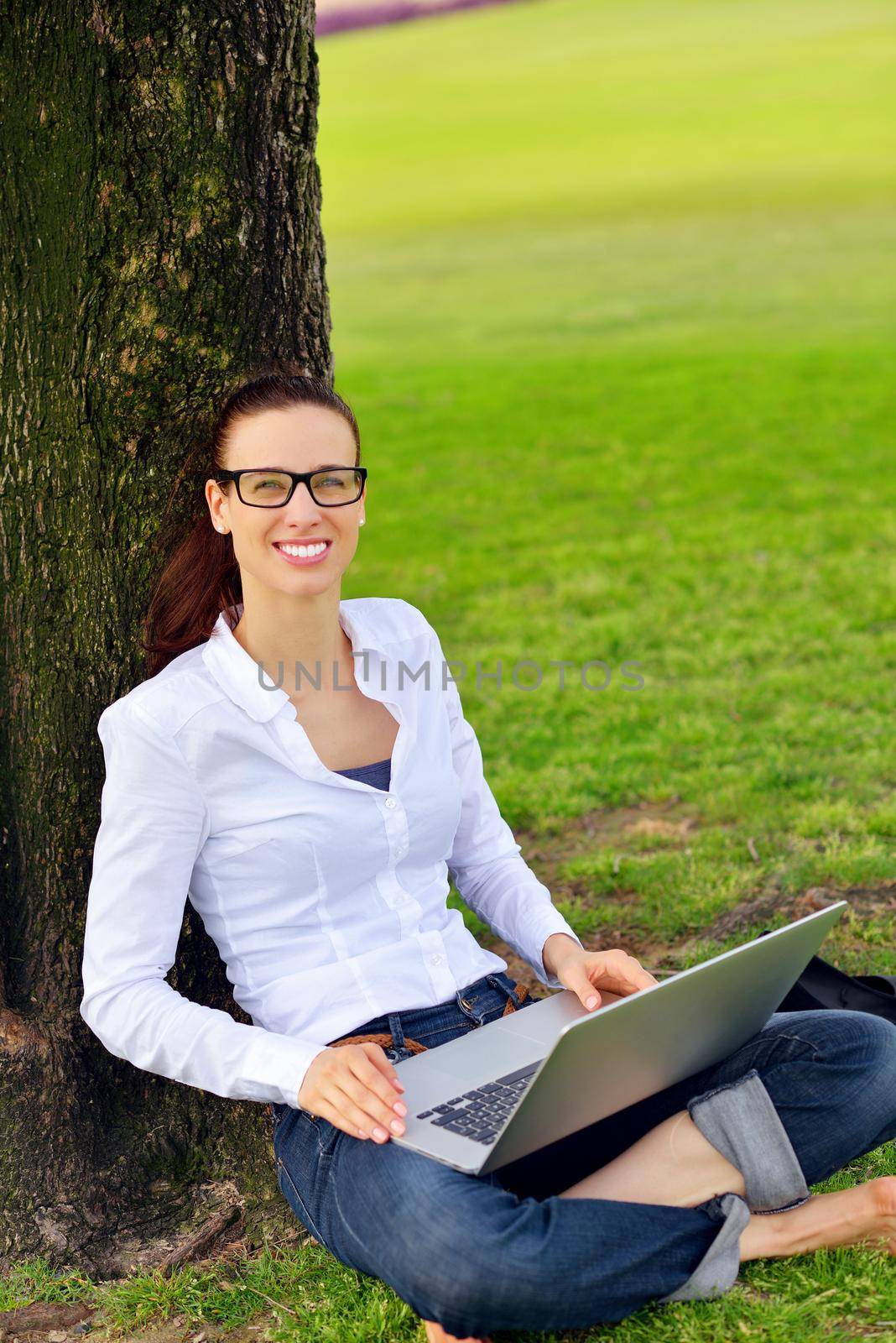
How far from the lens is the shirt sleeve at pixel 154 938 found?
2.23 m

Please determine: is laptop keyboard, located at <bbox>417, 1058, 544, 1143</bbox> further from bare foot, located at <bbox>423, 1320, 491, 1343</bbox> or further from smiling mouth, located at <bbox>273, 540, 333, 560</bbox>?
smiling mouth, located at <bbox>273, 540, 333, 560</bbox>

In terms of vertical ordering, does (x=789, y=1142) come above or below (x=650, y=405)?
below

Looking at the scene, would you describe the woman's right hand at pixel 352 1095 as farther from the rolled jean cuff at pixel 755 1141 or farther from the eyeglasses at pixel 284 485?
the eyeglasses at pixel 284 485

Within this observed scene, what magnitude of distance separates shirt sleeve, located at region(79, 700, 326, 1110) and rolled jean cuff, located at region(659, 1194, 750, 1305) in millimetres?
704

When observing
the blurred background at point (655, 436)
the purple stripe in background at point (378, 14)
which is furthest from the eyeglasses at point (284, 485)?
the purple stripe in background at point (378, 14)

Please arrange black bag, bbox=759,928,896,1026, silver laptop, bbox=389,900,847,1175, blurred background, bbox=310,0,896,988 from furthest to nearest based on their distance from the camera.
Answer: blurred background, bbox=310,0,896,988, black bag, bbox=759,928,896,1026, silver laptop, bbox=389,900,847,1175

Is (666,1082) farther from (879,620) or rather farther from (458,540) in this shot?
(458,540)

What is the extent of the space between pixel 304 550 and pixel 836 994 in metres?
1.46

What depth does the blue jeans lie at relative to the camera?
2090 mm

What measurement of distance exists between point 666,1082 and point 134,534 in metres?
1.39

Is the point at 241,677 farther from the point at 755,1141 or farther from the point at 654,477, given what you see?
the point at 654,477

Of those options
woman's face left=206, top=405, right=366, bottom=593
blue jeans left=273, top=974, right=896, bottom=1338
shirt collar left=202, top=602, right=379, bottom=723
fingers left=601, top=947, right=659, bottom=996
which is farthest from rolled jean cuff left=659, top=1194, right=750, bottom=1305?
woman's face left=206, top=405, right=366, bottom=593

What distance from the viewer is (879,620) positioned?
6.78 metres

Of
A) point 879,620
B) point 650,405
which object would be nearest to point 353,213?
point 650,405
